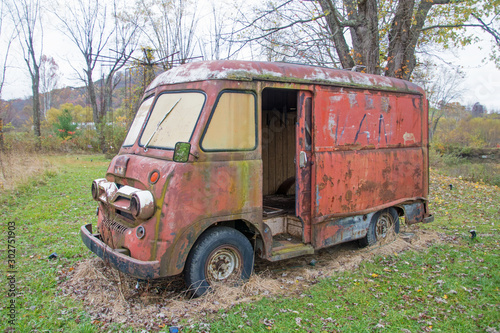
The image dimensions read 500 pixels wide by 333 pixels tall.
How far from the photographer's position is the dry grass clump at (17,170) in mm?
10102

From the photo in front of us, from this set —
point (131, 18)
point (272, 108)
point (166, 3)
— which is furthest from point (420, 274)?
point (131, 18)

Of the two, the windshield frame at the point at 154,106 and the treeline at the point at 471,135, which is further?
the treeline at the point at 471,135

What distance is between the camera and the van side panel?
5.21 meters

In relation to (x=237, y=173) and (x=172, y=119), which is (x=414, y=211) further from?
(x=172, y=119)

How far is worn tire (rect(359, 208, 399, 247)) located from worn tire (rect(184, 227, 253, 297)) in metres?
2.58

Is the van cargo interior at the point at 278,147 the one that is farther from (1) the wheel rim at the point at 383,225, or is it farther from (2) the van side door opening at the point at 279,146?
(1) the wheel rim at the point at 383,225

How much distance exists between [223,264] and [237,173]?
112 centimetres

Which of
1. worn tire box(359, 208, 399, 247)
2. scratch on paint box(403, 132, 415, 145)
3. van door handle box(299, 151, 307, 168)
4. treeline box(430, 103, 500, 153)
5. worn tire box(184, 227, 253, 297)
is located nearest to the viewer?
worn tire box(184, 227, 253, 297)

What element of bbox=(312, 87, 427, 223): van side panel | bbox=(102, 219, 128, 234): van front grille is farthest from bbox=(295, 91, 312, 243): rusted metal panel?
bbox=(102, 219, 128, 234): van front grille

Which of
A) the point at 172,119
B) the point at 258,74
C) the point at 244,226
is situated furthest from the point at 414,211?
the point at 172,119

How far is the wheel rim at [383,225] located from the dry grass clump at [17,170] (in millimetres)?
9318

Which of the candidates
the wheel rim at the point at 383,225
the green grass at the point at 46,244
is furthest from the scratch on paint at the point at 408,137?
the green grass at the point at 46,244

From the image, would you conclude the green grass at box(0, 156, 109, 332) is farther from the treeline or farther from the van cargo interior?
the treeline

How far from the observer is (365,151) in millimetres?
5801
